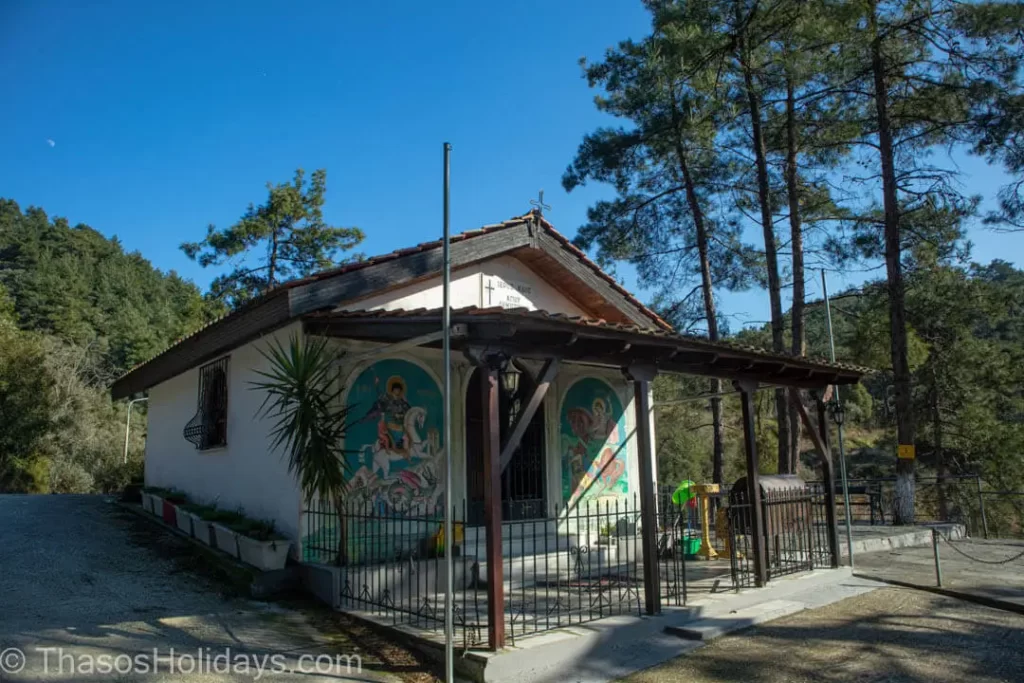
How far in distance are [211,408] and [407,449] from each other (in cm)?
390

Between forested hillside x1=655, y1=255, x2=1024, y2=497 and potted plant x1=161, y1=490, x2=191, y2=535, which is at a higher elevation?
forested hillside x1=655, y1=255, x2=1024, y2=497

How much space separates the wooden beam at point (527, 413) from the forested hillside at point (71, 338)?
18192mm

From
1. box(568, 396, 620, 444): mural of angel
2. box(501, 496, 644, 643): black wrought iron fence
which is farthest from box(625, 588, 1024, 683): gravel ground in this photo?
box(568, 396, 620, 444): mural of angel

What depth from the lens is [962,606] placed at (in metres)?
7.79

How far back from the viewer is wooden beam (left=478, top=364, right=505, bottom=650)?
540cm

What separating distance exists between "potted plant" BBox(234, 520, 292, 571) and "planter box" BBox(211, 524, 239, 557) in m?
0.10

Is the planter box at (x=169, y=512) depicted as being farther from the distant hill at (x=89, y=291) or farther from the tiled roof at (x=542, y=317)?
the distant hill at (x=89, y=291)

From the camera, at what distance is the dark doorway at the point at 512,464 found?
31.3 feet

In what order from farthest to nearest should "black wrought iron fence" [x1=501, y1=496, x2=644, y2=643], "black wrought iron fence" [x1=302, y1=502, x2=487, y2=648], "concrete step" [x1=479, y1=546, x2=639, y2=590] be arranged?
"concrete step" [x1=479, y1=546, x2=639, y2=590] < "black wrought iron fence" [x1=302, y1=502, x2=487, y2=648] < "black wrought iron fence" [x1=501, y1=496, x2=644, y2=643]

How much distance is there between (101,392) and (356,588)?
29438 mm

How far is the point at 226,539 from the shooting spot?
8508mm

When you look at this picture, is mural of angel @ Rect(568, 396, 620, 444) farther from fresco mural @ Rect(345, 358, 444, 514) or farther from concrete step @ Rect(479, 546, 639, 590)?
fresco mural @ Rect(345, 358, 444, 514)

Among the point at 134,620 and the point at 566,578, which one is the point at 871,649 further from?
the point at 134,620

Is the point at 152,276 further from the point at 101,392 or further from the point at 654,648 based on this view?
the point at 654,648
